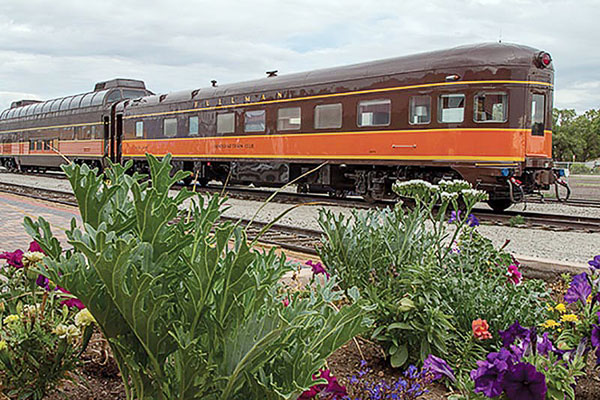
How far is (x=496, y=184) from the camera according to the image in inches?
482

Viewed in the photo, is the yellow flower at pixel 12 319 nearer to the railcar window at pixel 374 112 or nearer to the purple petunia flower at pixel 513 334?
the purple petunia flower at pixel 513 334

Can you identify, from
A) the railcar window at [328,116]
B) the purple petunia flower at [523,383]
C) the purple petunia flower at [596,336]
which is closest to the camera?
the purple petunia flower at [523,383]

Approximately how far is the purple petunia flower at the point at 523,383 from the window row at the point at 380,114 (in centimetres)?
1105

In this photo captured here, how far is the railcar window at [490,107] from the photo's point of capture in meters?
12.2

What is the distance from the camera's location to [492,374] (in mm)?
1801

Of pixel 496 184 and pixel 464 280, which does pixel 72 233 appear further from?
pixel 496 184

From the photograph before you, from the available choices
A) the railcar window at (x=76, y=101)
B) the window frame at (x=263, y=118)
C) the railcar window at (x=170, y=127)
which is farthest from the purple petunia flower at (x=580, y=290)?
the railcar window at (x=76, y=101)

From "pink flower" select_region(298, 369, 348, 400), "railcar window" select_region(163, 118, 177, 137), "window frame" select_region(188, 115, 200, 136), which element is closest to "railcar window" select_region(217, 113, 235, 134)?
"window frame" select_region(188, 115, 200, 136)

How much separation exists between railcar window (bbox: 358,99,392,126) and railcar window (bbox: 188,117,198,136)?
6.76 meters

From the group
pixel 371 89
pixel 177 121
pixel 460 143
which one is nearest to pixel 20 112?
pixel 177 121

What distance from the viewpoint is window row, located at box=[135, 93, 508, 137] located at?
480 inches

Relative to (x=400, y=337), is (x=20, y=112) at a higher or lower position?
higher

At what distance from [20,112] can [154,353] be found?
1385 inches

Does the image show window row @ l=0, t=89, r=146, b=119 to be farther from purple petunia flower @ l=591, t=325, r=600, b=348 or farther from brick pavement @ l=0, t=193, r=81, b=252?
purple petunia flower @ l=591, t=325, r=600, b=348
